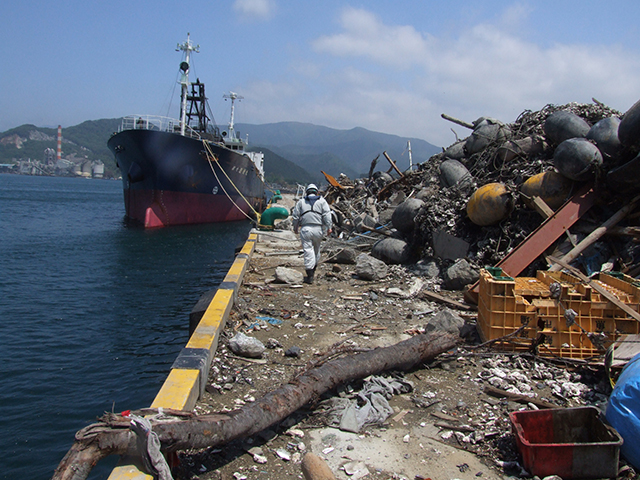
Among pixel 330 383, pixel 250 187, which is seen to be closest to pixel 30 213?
pixel 250 187

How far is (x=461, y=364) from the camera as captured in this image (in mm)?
4434

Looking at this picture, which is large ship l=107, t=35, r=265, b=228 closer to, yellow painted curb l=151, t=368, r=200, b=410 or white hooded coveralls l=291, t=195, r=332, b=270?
white hooded coveralls l=291, t=195, r=332, b=270

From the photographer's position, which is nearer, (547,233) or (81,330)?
(547,233)

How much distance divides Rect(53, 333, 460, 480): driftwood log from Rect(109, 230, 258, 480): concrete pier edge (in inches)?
5.1

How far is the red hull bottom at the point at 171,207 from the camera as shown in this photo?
2217 cm

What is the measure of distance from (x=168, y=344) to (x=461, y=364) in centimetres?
501

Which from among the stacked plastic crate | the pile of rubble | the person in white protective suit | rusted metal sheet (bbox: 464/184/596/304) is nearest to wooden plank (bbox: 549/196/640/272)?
the pile of rubble

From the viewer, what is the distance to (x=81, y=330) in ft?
26.0

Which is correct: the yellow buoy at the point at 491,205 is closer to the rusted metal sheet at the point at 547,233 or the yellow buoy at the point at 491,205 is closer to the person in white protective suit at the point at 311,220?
the rusted metal sheet at the point at 547,233

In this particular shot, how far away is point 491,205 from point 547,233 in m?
1.05

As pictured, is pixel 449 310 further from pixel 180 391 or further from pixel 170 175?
pixel 170 175

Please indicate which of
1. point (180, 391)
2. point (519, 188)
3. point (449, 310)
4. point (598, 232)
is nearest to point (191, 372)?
point (180, 391)

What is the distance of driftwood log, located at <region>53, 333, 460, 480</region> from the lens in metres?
2.42

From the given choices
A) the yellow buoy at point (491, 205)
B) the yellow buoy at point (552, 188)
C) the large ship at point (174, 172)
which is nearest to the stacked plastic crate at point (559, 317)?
the yellow buoy at point (552, 188)
